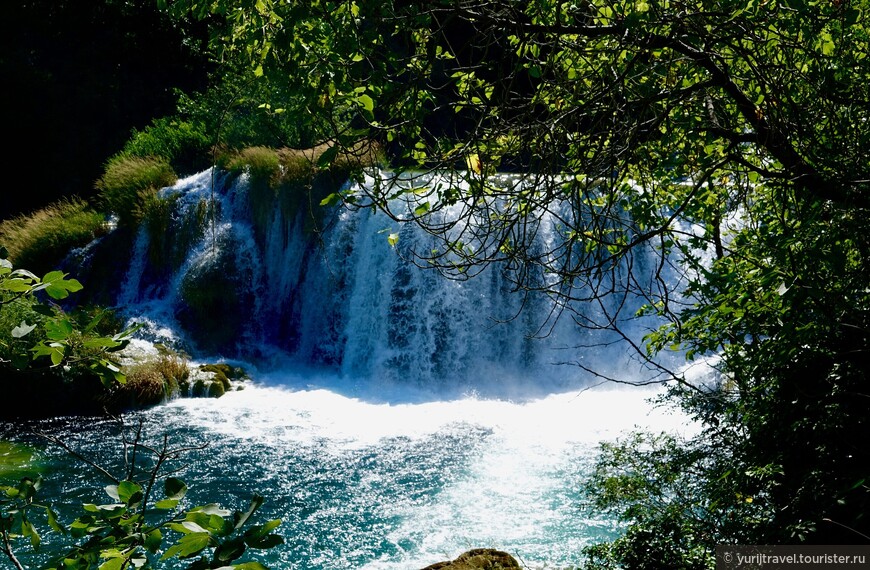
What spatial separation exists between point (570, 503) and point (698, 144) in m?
4.88

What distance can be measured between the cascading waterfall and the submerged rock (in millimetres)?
1022

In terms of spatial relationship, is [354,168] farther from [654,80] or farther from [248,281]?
[248,281]

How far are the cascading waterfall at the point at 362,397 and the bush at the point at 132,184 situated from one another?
1.54ft

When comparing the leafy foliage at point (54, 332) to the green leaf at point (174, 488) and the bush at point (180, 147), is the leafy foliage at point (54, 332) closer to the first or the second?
the green leaf at point (174, 488)

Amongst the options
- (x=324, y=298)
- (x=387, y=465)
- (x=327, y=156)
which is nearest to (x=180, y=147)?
(x=324, y=298)

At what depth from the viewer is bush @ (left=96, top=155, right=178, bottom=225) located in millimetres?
15070

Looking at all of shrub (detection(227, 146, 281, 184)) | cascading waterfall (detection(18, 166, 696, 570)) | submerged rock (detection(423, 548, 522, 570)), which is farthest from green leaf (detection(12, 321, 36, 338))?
shrub (detection(227, 146, 281, 184))

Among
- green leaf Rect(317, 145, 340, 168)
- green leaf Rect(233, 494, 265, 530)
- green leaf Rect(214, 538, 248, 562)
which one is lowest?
green leaf Rect(214, 538, 248, 562)

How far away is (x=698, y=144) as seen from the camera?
3.96m

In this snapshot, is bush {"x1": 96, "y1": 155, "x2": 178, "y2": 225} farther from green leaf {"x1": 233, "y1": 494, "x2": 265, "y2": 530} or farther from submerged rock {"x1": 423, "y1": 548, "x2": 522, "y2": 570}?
green leaf {"x1": 233, "y1": 494, "x2": 265, "y2": 530}

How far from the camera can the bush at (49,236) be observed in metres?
14.6

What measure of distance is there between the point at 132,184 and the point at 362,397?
7.43 metres

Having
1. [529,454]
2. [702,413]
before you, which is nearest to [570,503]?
[529,454]

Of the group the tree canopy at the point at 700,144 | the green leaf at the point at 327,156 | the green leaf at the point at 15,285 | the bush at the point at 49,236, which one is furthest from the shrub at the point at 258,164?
the green leaf at the point at 15,285
